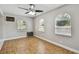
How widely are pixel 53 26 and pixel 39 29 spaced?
271 mm

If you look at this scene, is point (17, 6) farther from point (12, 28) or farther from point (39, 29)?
point (39, 29)

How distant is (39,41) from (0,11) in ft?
2.83

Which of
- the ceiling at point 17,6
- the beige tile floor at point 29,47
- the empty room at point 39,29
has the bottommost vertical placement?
the beige tile floor at point 29,47

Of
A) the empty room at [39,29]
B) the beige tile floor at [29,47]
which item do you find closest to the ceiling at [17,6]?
the empty room at [39,29]

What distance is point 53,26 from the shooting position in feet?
5.12

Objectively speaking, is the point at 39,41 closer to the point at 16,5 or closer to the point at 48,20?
the point at 48,20

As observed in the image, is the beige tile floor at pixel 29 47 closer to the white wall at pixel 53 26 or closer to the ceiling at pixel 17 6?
the white wall at pixel 53 26

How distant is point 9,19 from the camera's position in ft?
4.97

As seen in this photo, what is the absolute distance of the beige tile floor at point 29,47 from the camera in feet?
4.88

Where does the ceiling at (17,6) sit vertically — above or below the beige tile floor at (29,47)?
above

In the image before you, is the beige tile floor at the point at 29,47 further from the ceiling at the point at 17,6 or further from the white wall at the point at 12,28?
the ceiling at the point at 17,6

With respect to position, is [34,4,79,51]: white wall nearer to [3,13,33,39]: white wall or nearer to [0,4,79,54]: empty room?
[0,4,79,54]: empty room

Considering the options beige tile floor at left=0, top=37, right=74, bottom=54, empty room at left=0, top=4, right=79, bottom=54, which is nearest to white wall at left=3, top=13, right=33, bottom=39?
empty room at left=0, top=4, right=79, bottom=54
